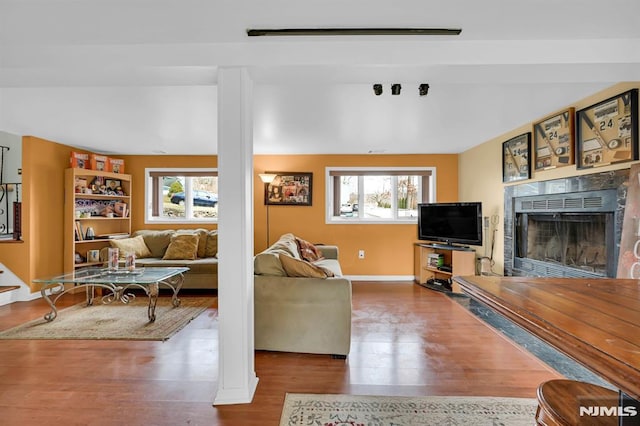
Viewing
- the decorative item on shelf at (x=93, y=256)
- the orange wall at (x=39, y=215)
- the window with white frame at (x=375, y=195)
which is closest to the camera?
the orange wall at (x=39, y=215)

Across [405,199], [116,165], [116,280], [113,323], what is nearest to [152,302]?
[113,323]

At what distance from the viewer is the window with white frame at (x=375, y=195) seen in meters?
5.38

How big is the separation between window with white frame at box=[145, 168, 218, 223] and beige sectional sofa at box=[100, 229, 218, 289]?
37cm

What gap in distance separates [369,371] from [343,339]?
0.32 metres

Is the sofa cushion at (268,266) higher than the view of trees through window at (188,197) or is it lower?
lower

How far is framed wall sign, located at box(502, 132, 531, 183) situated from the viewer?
352 centimetres

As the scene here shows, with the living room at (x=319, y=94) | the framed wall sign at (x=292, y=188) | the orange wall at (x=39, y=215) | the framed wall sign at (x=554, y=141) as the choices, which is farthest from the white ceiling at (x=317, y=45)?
the framed wall sign at (x=292, y=188)

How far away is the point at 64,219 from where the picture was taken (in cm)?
448

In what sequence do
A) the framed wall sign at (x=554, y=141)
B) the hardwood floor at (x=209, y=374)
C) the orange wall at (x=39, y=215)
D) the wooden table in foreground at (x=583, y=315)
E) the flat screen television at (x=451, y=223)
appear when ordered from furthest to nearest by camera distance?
1. the flat screen television at (x=451, y=223)
2. the orange wall at (x=39, y=215)
3. the framed wall sign at (x=554, y=141)
4. the hardwood floor at (x=209, y=374)
5. the wooden table in foreground at (x=583, y=315)

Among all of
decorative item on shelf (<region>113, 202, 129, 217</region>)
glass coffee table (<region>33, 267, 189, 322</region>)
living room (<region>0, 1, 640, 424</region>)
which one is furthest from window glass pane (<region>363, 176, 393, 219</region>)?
decorative item on shelf (<region>113, 202, 129, 217</region>)

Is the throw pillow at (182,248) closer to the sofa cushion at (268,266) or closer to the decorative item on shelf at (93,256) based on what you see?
the decorative item on shelf at (93,256)

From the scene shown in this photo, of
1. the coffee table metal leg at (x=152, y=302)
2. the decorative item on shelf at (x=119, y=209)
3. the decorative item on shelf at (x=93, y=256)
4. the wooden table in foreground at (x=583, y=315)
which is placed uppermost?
A: the decorative item on shelf at (x=119, y=209)

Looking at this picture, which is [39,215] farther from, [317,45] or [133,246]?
[317,45]

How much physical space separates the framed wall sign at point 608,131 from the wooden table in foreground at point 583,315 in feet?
6.32
